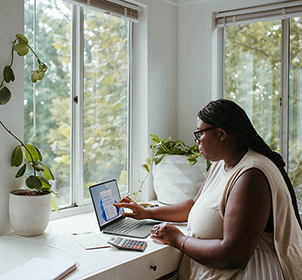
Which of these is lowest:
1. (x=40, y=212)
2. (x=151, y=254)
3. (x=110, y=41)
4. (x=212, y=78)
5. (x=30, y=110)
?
(x=151, y=254)

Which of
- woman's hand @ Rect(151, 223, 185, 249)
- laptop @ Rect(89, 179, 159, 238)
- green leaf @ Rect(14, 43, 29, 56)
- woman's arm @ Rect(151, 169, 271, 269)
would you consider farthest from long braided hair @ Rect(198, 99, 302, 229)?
green leaf @ Rect(14, 43, 29, 56)

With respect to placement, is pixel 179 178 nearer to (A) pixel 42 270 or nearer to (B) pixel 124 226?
(B) pixel 124 226

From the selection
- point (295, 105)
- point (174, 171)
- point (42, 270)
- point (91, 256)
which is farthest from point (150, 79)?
point (42, 270)

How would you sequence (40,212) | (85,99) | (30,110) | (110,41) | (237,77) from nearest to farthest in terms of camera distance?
(40,212), (30,110), (85,99), (110,41), (237,77)

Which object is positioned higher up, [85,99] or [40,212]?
[85,99]

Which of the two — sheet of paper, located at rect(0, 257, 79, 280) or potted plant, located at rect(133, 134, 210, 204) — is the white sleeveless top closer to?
sheet of paper, located at rect(0, 257, 79, 280)

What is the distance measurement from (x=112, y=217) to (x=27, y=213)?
42cm

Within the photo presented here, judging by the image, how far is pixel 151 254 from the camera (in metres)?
1.45

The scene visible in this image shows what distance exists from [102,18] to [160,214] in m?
1.25

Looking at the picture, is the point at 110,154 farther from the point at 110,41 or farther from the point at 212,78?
the point at 212,78

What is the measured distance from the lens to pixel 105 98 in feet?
7.34

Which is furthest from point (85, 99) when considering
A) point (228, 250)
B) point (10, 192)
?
point (228, 250)

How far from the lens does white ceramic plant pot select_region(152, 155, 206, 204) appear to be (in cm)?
216

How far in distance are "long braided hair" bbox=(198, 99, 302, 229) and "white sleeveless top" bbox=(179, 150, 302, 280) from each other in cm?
5
